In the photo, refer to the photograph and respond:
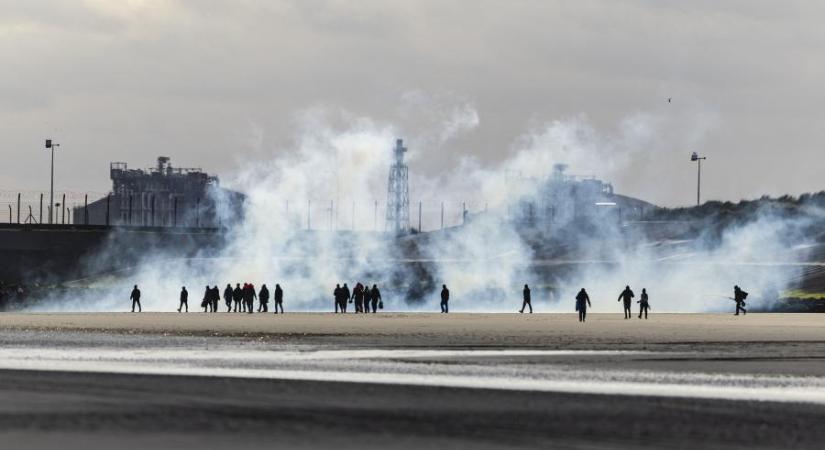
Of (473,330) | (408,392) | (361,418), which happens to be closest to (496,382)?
(408,392)

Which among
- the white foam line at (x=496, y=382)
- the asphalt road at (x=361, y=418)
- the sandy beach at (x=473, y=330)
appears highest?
the sandy beach at (x=473, y=330)

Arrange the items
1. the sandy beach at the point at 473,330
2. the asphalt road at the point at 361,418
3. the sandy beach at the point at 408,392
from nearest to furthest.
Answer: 1. the asphalt road at the point at 361,418
2. the sandy beach at the point at 408,392
3. the sandy beach at the point at 473,330

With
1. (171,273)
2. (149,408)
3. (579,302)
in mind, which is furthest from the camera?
(171,273)

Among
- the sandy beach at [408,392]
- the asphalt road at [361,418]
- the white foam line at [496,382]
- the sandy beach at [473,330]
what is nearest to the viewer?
the asphalt road at [361,418]

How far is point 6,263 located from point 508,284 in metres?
57.9

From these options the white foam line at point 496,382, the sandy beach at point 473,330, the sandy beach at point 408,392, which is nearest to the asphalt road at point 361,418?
the sandy beach at point 408,392

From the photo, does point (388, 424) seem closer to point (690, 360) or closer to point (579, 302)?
point (690, 360)

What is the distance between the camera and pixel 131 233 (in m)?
164

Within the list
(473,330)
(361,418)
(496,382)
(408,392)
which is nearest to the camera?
(361,418)

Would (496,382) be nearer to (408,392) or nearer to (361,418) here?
(408,392)

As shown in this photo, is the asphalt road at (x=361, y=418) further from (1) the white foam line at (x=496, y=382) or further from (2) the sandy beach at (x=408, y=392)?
(1) the white foam line at (x=496, y=382)

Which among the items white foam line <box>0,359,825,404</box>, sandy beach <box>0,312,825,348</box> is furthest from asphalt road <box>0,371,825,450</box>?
sandy beach <box>0,312,825,348</box>

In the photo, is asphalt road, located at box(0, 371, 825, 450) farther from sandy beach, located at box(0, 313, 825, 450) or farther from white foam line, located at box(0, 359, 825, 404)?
Answer: white foam line, located at box(0, 359, 825, 404)

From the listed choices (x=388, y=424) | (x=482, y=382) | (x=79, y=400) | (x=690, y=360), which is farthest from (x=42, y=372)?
(x=690, y=360)
